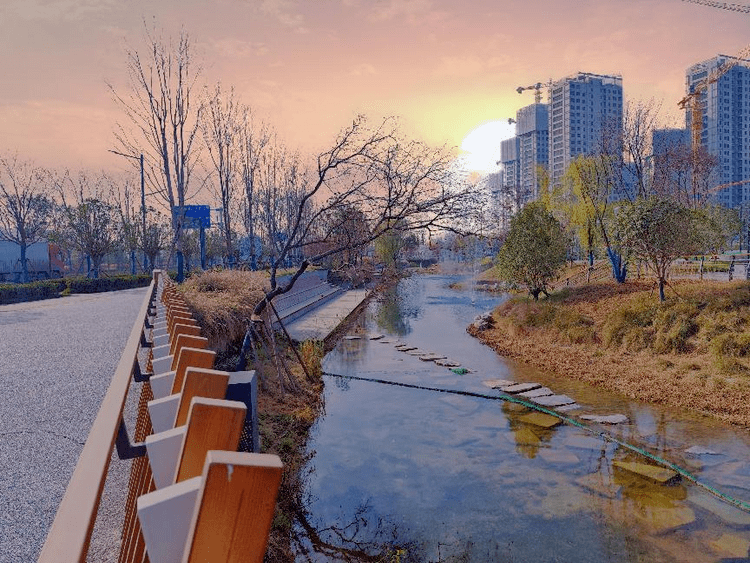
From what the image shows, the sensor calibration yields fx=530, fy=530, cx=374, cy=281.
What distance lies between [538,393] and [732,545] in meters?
5.94

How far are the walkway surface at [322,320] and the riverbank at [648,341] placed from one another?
5.77 meters

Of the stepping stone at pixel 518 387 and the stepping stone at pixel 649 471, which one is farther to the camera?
the stepping stone at pixel 518 387

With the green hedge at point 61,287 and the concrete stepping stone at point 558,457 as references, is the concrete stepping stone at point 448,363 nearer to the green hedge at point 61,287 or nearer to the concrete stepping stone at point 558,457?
the concrete stepping stone at point 558,457

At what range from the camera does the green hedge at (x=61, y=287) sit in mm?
21562

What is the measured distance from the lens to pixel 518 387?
1209cm

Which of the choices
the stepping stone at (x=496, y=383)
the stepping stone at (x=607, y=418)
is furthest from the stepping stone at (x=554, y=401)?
the stepping stone at (x=496, y=383)

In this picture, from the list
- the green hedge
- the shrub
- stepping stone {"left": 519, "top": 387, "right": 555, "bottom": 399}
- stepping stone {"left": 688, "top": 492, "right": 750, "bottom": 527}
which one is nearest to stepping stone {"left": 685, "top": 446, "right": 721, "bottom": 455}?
stepping stone {"left": 688, "top": 492, "right": 750, "bottom": 527}

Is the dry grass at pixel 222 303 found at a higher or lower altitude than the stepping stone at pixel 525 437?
higher

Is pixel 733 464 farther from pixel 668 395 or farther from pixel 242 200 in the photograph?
pixel 242 200

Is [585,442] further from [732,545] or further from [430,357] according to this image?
[430,357]

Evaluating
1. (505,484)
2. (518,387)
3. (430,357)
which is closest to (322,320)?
(430,357)

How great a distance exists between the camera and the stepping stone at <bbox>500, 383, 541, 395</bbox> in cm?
1187

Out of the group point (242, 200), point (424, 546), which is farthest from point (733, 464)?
point (242, 200)

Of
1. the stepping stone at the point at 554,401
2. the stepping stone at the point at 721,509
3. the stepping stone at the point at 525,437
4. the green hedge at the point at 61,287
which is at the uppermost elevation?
the green hedge at the point at 61,287
